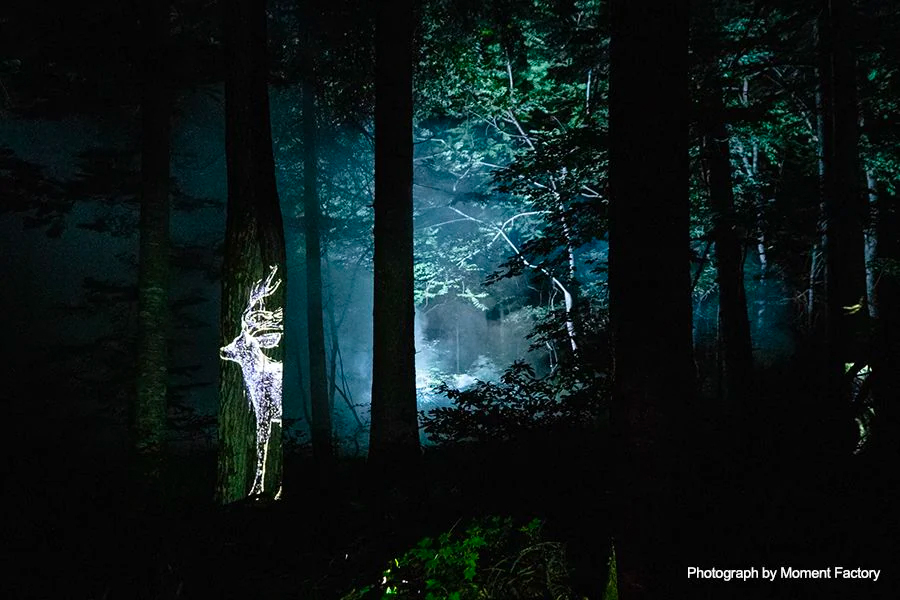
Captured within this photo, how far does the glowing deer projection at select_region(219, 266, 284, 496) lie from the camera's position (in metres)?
5.50

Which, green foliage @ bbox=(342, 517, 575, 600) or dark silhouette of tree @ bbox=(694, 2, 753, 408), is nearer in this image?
green foliage @ bbox=(342, 517, 575, 600)

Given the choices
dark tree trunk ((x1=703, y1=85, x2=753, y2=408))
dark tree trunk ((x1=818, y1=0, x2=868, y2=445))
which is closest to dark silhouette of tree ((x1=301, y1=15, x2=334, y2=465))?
dark tree trunk ((x1=703, y1=85, x2=753, y2=408))

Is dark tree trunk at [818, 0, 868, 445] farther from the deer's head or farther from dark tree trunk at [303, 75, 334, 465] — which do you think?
dark tree trunk at [303, 75, 334, 465]

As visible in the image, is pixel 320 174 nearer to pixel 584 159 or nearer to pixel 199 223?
pixel 199 223

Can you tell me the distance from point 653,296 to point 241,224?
14.3ft

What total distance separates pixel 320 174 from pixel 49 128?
518 inches

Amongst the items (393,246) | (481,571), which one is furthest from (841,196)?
(481,571)

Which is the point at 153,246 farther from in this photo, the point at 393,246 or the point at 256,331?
the point at 393,246

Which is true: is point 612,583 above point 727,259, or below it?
below

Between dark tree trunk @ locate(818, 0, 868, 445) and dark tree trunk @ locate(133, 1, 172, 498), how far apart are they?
9.09 metres

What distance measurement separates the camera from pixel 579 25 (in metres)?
12.1

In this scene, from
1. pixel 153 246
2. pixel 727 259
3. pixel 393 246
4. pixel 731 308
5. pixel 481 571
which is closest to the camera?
pixel 481 571

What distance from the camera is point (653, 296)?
2762 mm

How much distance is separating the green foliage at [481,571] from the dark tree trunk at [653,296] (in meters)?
0.60
